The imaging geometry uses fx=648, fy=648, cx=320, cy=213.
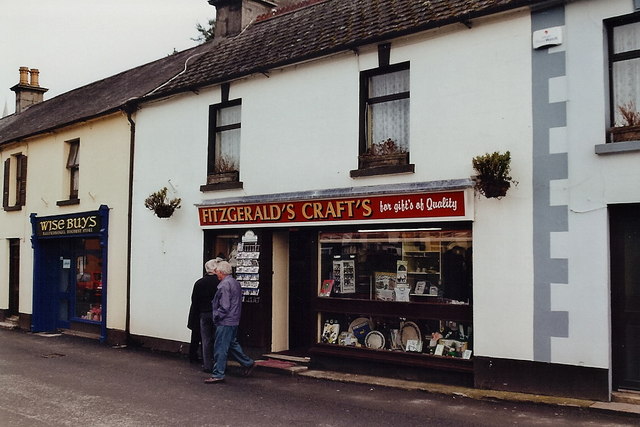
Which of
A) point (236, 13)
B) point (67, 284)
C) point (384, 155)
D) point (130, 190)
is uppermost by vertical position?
point (236, 13)

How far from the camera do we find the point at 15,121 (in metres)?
24.1

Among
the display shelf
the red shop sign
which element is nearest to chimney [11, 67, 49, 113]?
the red shop sign

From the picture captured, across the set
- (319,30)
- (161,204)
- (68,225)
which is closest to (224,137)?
(161,204)

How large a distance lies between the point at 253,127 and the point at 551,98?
5.86 m

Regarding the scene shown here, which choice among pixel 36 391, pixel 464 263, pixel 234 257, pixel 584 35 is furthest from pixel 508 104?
pixel 36 391

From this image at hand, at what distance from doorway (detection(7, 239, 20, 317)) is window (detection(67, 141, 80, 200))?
3.80 m

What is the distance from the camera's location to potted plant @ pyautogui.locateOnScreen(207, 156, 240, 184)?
12.9 m

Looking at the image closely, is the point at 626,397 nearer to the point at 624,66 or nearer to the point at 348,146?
the point at 624,66

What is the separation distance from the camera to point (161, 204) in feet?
44.5

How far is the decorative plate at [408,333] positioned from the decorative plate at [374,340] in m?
0.40

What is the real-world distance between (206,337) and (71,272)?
8.26 m

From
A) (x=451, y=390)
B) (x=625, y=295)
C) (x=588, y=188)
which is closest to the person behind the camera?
(x=625, y=295)

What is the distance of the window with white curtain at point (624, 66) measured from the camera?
8.29 m

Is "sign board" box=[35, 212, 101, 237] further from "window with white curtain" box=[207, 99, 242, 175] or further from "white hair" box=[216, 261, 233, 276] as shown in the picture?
"white hair" box=[216, 261, 233, 276]
